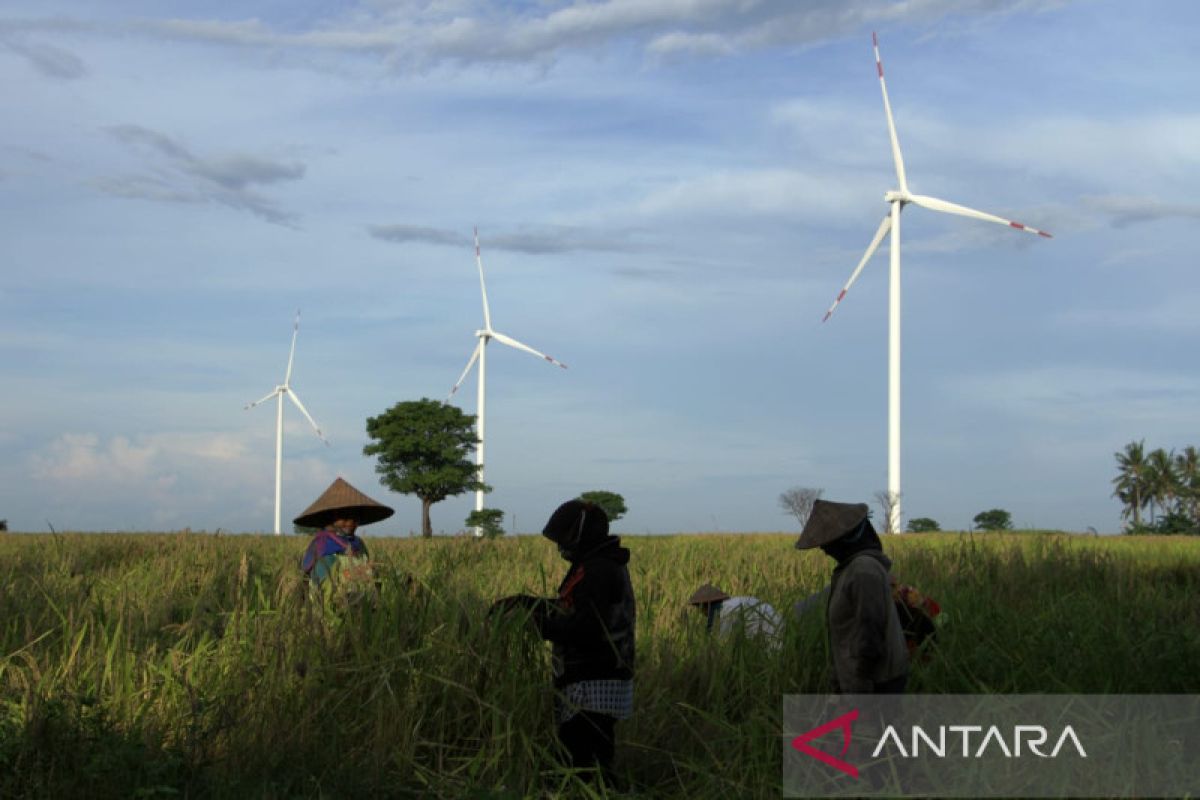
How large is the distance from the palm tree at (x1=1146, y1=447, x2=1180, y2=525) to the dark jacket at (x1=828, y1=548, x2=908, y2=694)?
122m

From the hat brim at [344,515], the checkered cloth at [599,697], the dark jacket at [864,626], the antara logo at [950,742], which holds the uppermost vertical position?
the hat brim at [344,515]

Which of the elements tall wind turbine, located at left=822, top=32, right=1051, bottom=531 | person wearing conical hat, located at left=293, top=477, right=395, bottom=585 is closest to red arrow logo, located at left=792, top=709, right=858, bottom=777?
person wearing conical hat, located at left=293, top=477, right=395, bottom=585

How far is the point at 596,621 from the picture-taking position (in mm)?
6336

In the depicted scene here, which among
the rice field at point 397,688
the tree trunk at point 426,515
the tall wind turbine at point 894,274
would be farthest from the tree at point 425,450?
the rice field at point 397,688

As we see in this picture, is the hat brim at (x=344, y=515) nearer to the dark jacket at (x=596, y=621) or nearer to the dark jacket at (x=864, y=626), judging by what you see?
the dark jacket at (x=596, y=621)

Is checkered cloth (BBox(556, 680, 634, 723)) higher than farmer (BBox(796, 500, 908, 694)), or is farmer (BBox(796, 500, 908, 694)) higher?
farmer (BBox(796, 500, 908, 694))

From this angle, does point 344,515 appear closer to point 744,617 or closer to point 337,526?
point 337,526

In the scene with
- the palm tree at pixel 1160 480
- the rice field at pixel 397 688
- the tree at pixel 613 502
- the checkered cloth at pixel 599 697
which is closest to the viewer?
the checkered cloth at pixel 599 697

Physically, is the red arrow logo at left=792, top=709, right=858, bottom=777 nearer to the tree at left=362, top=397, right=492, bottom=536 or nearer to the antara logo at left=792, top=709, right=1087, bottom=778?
the antara logo at left=792, top=709, right=1087, bottom=778

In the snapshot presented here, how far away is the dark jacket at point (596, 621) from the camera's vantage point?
634 cm

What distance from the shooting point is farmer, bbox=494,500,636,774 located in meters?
6.35

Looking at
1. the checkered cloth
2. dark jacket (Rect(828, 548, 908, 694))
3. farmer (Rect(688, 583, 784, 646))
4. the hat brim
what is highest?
the hat brim

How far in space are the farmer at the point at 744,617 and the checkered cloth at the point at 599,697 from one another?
8.17ft

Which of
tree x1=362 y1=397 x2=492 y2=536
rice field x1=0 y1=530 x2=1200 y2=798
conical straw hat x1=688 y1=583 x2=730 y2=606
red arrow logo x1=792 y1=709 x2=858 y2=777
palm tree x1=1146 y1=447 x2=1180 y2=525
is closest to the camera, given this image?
rice field x1=0 y1=530 x2=1200 y2=798
